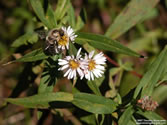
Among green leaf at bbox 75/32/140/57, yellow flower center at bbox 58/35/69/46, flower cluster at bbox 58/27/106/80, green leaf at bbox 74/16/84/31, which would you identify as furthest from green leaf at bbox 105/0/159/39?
yellow flower center at bbox 58/35/69/46

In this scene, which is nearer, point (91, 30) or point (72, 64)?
point (72, 64)

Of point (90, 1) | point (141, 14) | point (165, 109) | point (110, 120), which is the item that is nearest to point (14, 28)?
point (90, 1)

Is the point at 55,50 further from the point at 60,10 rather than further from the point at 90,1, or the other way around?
the point at 90,1

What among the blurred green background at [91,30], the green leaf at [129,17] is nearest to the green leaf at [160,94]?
the blurred green background at [91,30]

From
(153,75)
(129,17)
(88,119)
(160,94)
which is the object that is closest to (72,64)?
(153,75)

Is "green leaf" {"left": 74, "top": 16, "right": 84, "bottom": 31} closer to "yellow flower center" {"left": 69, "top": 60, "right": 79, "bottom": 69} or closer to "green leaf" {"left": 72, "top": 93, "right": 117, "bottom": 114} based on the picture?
"yellow flower center" {"left": 69, "top": 60, "right": 79, "bottom": 69}

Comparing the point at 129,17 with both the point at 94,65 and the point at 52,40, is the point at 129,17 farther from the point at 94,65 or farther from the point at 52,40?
the point at 52,40

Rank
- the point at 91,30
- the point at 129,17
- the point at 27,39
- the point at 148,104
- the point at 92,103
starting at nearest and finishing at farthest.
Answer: the point at 148,104 → the point at 92,103 → the point at 27,39 → the point at 129,17 → the point at 91,30
